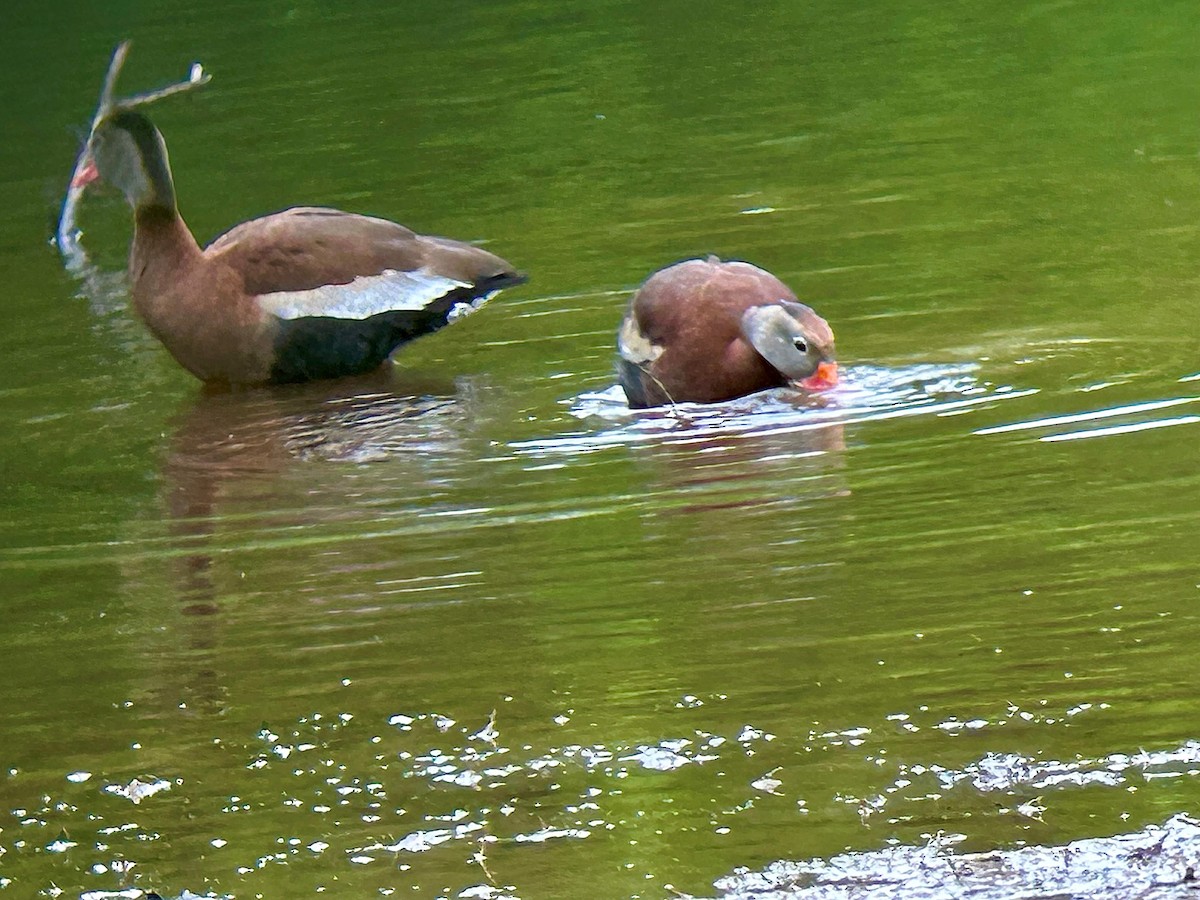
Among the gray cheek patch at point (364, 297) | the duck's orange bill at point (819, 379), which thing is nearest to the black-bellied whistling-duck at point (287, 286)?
the gray cheek patch at point (364, 297)

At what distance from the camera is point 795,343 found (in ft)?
23.3

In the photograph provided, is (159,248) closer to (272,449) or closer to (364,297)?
(364,297)

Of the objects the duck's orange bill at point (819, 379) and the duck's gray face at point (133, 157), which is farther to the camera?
the duck's gray face at point (133, 157)

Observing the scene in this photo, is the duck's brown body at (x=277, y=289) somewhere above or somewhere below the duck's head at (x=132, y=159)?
below

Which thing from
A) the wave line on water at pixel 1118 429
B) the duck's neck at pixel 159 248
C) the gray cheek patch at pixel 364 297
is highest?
the duck's neck at pixel 159 248

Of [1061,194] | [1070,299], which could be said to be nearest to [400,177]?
[1061,194]

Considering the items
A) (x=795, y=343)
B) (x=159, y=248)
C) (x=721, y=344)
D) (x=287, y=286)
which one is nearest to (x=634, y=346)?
(x=721, y=344)

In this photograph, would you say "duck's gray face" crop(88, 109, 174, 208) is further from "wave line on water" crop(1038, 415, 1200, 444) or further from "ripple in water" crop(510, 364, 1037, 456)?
"wave line on water" crop(1038, 415, 1200, 444)

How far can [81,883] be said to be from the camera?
3.75 meters

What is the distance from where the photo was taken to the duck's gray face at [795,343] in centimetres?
710

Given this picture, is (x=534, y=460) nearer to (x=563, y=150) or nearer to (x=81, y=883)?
(x=81, y=883)

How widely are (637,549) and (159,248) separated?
12.9 feet

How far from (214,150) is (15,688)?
1072 centimetres

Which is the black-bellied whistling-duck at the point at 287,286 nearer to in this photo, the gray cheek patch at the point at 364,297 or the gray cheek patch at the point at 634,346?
the gray cheek patch at the point at 364,297
